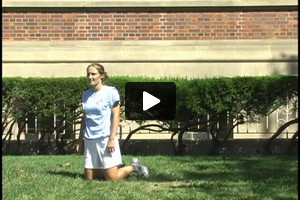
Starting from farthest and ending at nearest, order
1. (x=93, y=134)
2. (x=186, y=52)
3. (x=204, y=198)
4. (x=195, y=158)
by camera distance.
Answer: (x=186, y=52) → (x=195, y=158) → (x=93, y=134) → (x=204, y=198)

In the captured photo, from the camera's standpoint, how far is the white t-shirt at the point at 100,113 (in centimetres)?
663

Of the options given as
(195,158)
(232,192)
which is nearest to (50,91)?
(195,158)

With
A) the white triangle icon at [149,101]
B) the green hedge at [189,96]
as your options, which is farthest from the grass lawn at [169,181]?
the green hedge at [189,96]

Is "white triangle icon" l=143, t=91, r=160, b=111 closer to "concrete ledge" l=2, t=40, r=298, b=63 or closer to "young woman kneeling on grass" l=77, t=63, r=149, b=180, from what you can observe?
"young woman kneeling on grass" l=77, t=63, r=149, b=180

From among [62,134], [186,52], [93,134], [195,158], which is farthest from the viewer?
[186,52]

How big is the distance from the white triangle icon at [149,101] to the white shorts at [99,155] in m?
2.37

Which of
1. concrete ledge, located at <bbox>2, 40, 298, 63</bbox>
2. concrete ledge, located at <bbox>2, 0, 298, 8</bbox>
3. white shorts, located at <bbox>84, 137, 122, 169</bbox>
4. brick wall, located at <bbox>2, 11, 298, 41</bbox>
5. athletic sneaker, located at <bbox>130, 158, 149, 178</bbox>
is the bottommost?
athletic sneaker, located at <bbox>130, 158, 149, 178</bbox>

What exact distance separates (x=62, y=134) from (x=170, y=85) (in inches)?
89.6

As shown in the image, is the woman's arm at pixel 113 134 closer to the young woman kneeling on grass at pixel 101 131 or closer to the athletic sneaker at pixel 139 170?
the young woman kneeling on grass at pixel 101 131

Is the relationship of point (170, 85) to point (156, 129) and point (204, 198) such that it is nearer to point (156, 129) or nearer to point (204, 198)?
point (156, 129)

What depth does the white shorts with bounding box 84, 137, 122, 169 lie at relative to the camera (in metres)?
6.60

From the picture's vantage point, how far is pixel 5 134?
10.9 meters
